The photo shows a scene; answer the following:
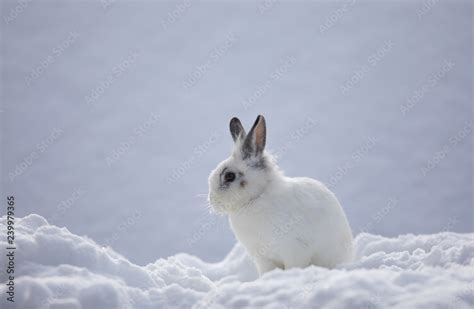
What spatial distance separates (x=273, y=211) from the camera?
5.56 metres

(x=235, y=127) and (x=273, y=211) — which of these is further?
(x=235, y=127)

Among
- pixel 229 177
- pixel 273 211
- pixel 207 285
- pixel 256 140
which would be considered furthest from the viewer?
pixel 256 140

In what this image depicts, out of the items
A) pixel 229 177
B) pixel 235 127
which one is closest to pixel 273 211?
pixel 229 177

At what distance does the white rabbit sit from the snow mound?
53 cm

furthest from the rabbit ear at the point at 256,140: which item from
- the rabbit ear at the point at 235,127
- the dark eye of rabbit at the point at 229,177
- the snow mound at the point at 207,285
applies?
the snow mound at the point at 207,285

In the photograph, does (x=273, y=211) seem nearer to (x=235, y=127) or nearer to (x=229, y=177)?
(x=229, y=177)

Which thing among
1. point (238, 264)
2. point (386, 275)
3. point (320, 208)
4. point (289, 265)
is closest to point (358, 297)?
point (386, 275)

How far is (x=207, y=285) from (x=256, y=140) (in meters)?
1.76

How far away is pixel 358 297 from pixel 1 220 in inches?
139

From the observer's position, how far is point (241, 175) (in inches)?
227

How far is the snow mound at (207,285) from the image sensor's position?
3633 millimetres

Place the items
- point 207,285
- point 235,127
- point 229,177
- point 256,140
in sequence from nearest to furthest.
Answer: point 207,285
point 229,177
point 256,140
point 235,127

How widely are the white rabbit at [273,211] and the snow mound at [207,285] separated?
53 centimetres

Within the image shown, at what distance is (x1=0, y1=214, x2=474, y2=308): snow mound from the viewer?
3.63 meters
